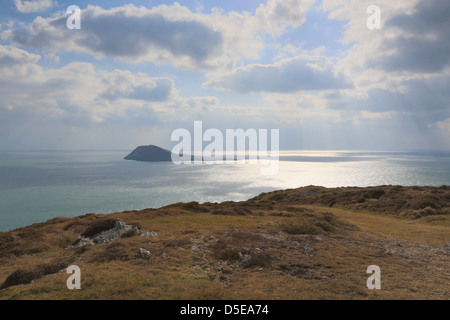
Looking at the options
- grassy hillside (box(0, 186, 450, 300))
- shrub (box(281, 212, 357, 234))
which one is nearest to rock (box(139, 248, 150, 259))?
grassy hillside (box(0, 186, 450, 300))

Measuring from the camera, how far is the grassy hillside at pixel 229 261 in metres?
11.9

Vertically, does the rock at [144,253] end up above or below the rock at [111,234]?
above

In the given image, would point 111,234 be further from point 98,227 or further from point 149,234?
point 149,234

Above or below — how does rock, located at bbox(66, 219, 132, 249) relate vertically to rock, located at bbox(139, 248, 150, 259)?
below

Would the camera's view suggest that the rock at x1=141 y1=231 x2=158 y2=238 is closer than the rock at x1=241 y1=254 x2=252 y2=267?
No

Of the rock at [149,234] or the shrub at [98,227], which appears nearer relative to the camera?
Result: the rock at [149,234]

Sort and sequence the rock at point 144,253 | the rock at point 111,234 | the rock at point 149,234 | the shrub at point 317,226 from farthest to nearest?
the shrub at point 317,226, the rock at point 111,234, the rock at point 149,234, the rock at point 144,253

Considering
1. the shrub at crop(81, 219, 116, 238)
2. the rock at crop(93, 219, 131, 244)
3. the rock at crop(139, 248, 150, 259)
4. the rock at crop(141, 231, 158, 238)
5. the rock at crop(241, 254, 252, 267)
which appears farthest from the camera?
the shrub at crop(81, 219, 116, 238)

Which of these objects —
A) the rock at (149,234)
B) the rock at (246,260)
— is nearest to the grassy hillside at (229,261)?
the rock at (246,260)

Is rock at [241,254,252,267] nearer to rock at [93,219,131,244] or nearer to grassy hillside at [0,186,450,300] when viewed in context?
grassy hillside at [0,186,450,300]

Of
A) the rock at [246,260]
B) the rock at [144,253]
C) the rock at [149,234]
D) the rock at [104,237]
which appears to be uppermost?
the rock at [144,253]

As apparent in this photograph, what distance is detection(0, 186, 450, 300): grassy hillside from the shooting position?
11949 mm

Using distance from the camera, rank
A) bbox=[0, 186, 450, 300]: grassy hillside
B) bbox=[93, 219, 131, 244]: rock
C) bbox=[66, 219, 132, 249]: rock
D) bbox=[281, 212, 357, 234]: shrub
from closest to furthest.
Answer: bbox=[0, 186, 450, 300]: grassy hillside < bbox=[66, 219, 132, 249]: rock < bbox=[93, 219, 131, 244]: rock < bbox=[281, 212, 357, 234]: shrub

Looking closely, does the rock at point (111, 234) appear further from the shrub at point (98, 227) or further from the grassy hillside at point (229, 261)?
the shrub at point (98, 227)
